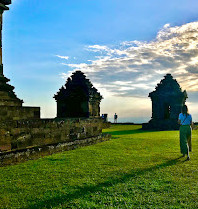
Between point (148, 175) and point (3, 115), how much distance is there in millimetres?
4500

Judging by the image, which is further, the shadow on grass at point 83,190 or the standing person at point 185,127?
the standing person at point 185,127

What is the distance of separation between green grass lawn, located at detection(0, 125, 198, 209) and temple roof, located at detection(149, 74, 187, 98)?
19583mm

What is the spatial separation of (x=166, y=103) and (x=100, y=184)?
22416mm

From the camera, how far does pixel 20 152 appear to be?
19.5 feet

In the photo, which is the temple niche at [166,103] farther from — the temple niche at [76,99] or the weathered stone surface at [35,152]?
the weathered stone surface at [35,152]

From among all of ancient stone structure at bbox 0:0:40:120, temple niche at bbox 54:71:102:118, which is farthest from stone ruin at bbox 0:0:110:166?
temple niche at bbox 54:71:102:118

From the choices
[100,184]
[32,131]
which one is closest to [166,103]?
[32,131]

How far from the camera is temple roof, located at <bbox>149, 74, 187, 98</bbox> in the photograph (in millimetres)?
24172

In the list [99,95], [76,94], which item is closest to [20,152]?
[76,94]

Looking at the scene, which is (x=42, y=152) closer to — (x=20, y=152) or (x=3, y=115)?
(x=20, y=152)

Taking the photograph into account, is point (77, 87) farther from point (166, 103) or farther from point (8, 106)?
point (8, 106)

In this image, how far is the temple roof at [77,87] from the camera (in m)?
19.0

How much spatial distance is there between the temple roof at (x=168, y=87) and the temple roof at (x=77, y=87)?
349 inches

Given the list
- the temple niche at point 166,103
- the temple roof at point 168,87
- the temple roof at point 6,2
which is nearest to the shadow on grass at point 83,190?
the temple roof at point 6,2
